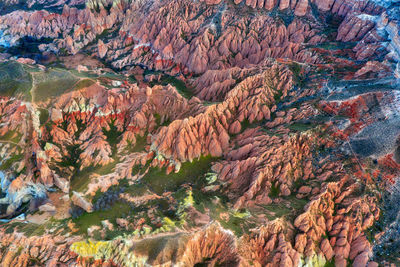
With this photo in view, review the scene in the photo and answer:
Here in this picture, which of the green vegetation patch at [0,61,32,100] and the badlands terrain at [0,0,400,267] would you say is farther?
the green vegetation patch at [0,61,32,100]

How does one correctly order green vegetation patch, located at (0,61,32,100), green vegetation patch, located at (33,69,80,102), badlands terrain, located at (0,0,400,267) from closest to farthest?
badlands terrain, located at (0,0,400,267) < green vegetation patch, located at (33,69,80,102) < green vegetation patch, located at (0,61,32,100)

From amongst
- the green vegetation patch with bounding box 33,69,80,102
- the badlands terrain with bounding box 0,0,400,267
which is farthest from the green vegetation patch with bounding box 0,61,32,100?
the green vegetation patch with bounding box 33,69,80,102

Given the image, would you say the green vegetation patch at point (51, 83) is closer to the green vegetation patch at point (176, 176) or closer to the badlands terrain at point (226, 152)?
the badlands terrain at point (226, 152)

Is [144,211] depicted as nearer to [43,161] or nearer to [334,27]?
[43,161]

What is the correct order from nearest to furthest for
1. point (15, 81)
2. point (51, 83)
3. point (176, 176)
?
point (176, 176) → point (51, 83) → point (15, 81)

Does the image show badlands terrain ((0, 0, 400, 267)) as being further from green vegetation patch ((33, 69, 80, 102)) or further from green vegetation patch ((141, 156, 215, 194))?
green vegetation patch ((33, 69, 80, 102))

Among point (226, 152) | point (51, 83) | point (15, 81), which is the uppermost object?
point (226, 152)

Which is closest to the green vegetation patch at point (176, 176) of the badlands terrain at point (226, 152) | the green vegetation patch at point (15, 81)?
the badlands terrain at point (226, 152)

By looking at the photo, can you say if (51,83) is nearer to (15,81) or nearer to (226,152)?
(15,81)

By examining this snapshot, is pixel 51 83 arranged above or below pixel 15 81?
above

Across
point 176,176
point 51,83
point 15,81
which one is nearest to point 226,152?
point 176,176

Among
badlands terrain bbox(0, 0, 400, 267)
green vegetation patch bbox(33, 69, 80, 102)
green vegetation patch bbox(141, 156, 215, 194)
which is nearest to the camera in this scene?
badlands terrain bbox(0, 0, 400, 267)
